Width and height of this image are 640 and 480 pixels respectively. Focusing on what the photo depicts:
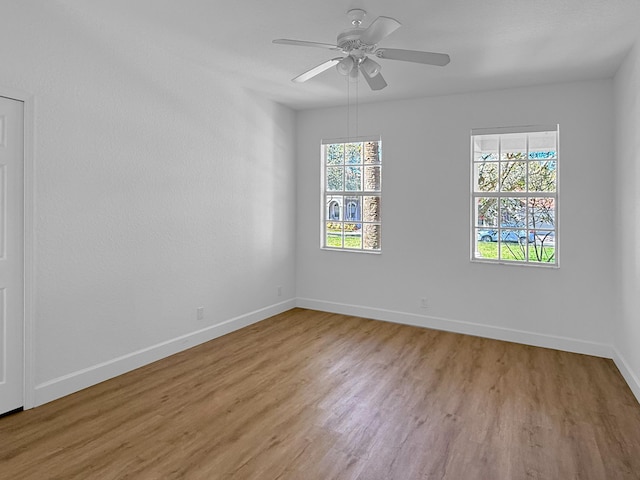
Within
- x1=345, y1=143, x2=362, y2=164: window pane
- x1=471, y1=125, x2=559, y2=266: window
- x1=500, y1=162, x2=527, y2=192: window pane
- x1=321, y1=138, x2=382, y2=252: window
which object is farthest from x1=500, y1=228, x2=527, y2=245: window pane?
x1=345, y1=143, x2=362, y2=164: window pane

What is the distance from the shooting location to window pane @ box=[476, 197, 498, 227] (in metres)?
4.78

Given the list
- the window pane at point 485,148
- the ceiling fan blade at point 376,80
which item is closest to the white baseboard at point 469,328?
the window pane at point 485,148

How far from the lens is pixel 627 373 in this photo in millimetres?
3516

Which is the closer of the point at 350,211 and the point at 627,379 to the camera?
the point at 627,379

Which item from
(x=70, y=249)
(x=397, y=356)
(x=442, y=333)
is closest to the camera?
(x=70, y=249)

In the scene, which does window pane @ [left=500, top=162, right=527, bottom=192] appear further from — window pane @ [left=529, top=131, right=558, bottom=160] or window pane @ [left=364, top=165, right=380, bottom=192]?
window pane @ [left=364, top=165, right=380, bottom=192]

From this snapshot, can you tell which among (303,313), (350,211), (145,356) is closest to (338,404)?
(145,356)

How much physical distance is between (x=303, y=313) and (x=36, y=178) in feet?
11.7

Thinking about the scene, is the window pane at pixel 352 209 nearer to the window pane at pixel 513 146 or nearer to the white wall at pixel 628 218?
the window pane at pixel 513 146

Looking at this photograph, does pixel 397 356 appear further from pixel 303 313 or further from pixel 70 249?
pixel 70 249

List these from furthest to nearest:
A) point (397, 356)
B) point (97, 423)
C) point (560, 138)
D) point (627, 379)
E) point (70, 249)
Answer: point (560, 138) < point (397, 356) < point (627, 379) < point (70, 249) < point (97, 423)

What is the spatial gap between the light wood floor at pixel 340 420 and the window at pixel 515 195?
3.77 feet

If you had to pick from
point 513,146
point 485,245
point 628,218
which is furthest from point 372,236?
point 628,218

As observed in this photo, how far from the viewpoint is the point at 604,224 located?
13.8 ft
